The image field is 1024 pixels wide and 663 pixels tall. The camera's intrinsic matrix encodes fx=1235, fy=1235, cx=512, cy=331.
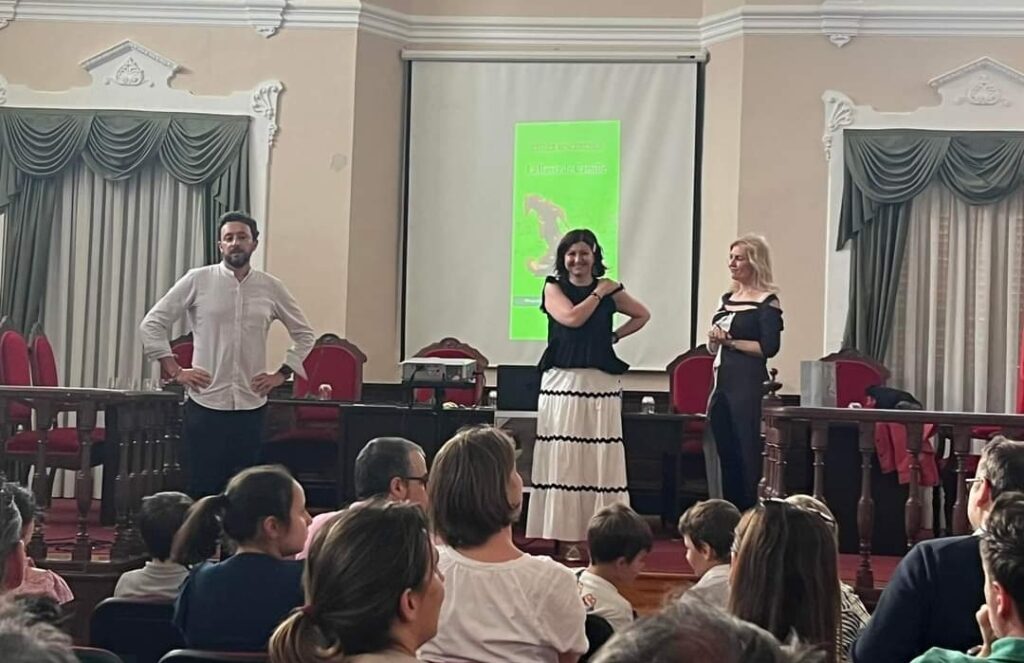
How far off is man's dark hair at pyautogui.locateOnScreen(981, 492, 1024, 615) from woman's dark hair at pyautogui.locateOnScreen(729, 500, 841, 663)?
1.03ft

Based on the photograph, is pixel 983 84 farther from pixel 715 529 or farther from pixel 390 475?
pixel 390 475

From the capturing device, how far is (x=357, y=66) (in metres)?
8.70

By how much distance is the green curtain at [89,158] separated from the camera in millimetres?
8586

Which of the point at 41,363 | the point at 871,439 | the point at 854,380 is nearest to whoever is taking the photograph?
the point at 871,439

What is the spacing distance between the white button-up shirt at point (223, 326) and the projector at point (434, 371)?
37.3 inches

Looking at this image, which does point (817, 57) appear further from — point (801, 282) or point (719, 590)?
point (719, 590)

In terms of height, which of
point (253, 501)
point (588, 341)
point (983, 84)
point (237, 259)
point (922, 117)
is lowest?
point (253, 501)

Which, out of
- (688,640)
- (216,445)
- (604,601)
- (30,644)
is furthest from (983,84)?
(30,644)

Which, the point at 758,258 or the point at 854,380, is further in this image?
the point at 854,380

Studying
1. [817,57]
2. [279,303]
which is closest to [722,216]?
[817,57]

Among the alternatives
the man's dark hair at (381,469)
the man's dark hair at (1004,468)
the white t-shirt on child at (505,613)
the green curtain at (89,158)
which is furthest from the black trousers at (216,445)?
the green curtain at (89,158)

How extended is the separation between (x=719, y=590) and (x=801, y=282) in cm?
571

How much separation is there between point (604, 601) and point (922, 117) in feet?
19.5

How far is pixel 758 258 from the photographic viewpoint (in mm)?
5281
